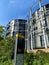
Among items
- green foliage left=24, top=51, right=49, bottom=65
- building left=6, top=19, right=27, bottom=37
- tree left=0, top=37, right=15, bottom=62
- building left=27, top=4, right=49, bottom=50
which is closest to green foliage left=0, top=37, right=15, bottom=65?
Result: tree left=0, top=37, right=15, bottom=62

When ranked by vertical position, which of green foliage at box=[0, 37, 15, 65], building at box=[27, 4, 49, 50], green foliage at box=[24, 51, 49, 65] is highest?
building at box=[27, 4, 49, 50]

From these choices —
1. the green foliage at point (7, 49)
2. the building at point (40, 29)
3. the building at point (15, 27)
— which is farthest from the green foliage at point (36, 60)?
the building at point (15, 27)

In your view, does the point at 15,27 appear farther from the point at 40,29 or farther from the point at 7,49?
the point at 7,49

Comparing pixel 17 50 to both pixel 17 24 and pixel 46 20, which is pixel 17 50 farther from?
pixel 17 24

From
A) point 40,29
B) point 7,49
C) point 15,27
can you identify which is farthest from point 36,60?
point 15,27

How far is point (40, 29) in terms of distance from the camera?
91.1ft

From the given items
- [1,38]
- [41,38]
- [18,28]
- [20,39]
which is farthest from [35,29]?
[20,39]

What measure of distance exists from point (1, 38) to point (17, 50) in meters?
22.0

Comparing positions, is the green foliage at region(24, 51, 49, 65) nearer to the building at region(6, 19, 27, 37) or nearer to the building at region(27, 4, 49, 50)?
the building at region(27, 4, 49, 50)

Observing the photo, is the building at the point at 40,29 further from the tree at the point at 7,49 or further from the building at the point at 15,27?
the building at the point at 15,27

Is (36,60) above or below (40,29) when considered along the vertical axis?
below

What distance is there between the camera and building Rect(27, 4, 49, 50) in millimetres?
26859

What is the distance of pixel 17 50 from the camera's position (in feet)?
17.2

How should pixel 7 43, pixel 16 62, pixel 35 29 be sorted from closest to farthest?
pixel 16 62, pixel 7 43, pixel 35 29
